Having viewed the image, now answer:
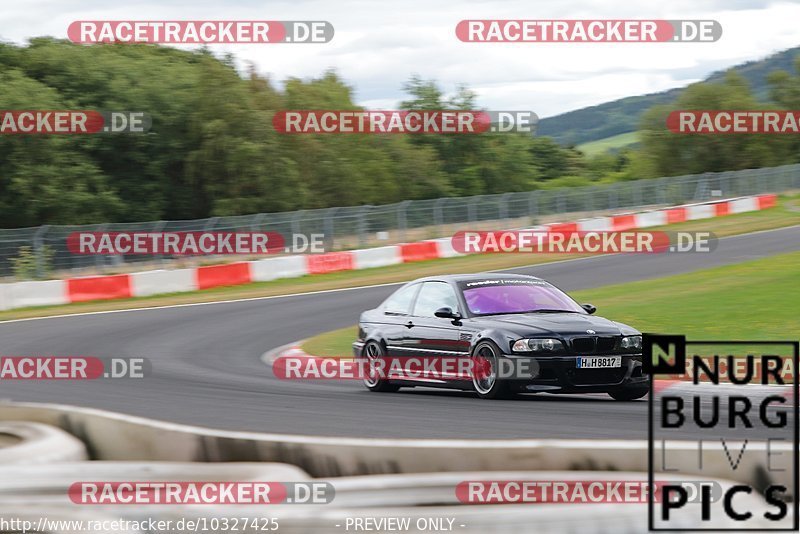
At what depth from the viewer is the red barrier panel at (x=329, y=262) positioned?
32625 mm

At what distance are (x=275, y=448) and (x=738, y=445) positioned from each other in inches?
99.4

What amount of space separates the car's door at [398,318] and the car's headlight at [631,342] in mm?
2615

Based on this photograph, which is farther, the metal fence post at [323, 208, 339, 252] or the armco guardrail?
the metal fence post at [323, 208, 339, 252]

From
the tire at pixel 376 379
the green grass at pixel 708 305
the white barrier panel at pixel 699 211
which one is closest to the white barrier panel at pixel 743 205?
the white barrier panel at pixel 699 211

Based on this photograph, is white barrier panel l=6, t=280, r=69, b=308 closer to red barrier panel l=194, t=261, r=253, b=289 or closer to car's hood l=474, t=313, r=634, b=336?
red barrier panel l=194, t=261, r=253, b=289

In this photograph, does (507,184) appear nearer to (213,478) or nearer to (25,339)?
(25,339)

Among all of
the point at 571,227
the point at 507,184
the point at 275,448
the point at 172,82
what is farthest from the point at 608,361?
the point at 507,184

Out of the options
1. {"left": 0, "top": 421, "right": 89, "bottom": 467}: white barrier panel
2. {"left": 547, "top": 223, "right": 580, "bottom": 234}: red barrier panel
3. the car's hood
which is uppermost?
the car's hood

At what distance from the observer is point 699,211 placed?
43.4 metres

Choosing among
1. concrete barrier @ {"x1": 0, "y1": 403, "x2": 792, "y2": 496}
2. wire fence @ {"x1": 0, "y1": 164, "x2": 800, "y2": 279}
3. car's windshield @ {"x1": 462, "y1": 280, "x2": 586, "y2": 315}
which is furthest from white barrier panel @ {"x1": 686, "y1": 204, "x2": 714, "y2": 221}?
concrete barrier @ {"x1": 0, "y1": 403, "x2": 792, "y2": 496}

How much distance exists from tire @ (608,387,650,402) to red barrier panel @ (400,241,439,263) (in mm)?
22854

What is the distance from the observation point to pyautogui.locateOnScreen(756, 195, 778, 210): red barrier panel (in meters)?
46.2

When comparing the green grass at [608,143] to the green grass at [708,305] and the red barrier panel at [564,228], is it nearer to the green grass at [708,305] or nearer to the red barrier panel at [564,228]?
the red barrier panel at [564,228]

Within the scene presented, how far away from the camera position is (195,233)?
31.2 m
